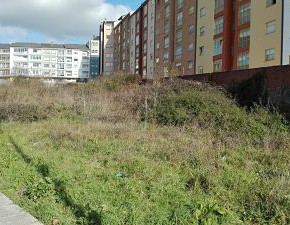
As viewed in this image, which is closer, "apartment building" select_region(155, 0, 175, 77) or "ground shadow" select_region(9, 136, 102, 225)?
"ground shadow" select_region(9, 136, 102, 225)

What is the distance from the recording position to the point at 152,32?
6512 cm

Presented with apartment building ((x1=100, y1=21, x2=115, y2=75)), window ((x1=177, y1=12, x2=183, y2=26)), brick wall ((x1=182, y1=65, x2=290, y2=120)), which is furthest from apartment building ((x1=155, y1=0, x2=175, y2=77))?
apartment building ((x1=100, y1=21, x2=115, y2=75))

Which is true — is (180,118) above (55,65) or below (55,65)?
below

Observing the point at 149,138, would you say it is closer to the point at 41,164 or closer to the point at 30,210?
the point at 41,164

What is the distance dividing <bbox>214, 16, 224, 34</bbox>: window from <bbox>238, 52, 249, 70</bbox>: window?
5179mm

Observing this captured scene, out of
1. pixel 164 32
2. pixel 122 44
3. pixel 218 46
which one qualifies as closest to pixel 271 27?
pixel 218 46

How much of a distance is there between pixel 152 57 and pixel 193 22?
18.1m

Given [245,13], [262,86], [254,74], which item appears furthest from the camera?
[245,13]

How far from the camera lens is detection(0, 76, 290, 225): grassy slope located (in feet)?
15.2

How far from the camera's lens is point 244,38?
34875 mm

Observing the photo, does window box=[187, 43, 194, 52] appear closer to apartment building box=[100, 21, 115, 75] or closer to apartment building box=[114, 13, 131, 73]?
apartment building box=[114, 13, 131, 73]

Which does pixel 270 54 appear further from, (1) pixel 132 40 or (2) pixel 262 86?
(1) pixel 132 40

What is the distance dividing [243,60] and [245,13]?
4.63 metres

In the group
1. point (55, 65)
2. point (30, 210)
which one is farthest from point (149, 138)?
point (55, 65)
